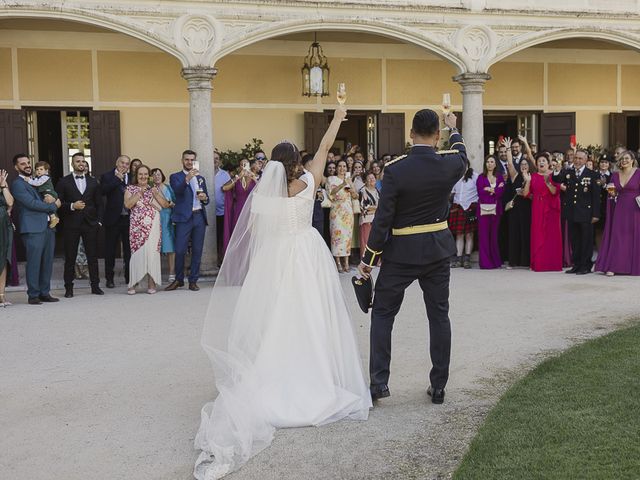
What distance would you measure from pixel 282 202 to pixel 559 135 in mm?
12016

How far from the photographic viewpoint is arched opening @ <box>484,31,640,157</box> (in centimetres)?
1616

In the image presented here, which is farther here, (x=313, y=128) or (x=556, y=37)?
(x=313, y=128)

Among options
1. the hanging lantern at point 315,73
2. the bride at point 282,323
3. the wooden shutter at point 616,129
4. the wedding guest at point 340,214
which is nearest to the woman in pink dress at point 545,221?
the wedding guest at point 340,214

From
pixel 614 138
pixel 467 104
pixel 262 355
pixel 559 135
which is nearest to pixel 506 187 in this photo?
pixel 467 104

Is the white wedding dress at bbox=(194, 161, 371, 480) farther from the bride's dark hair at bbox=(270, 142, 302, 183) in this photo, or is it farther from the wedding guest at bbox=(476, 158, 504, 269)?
the wedding guest at bbox=(476, 158, 504, 269)

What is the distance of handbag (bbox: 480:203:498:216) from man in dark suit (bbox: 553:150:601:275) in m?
1.14

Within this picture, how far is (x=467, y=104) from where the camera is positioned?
43.0 feet

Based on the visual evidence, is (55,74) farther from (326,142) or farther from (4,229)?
(326,142)

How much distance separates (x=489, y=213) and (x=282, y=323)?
7.90 m

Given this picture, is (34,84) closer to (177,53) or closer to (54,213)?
(177,53)

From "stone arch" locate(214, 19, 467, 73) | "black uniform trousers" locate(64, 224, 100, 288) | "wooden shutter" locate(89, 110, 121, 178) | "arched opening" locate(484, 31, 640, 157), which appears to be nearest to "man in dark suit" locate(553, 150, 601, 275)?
"stone arch" locate(214, 19, 467, 73)

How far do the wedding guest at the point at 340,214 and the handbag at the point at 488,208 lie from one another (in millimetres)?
2250

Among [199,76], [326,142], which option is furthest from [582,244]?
[326,142]

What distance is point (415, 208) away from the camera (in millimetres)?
5160
